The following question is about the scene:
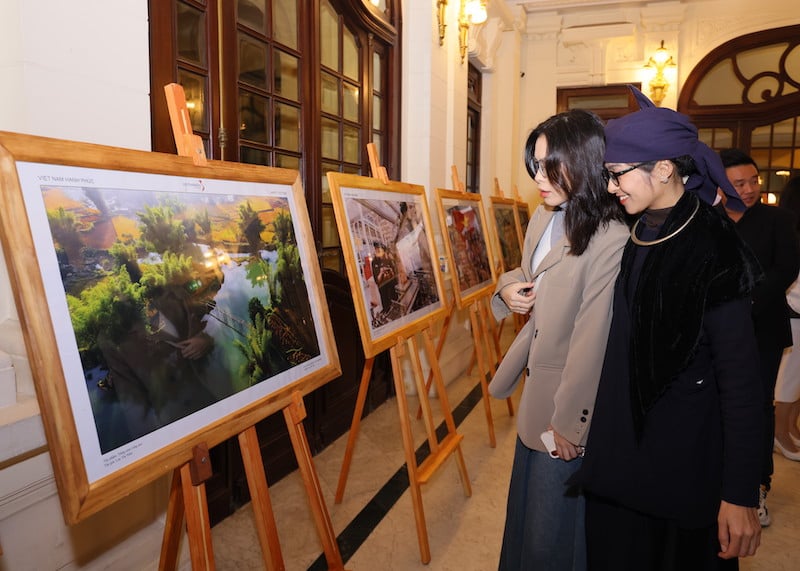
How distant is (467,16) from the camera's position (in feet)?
15.8

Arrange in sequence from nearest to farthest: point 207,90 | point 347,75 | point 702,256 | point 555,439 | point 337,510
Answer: point 702,256
point 555,439
point 207,90
point 337,510
point 347,75

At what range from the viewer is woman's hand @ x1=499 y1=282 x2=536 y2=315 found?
5.86ft

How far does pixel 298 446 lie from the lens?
5.36 feet

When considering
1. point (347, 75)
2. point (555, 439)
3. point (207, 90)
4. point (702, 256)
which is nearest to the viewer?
point (702, 256)

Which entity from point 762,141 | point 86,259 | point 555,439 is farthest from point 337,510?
point 762,141

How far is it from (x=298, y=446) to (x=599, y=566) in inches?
34.8

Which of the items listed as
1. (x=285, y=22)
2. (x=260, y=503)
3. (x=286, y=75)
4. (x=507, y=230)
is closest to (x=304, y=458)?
(x=260, y=503)

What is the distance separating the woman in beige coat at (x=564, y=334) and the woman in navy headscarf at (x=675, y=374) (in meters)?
0.07

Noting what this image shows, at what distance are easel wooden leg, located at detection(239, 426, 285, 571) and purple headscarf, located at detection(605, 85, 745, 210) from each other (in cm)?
115

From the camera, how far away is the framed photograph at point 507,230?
4.61 meters

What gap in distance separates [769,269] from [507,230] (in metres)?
2.45

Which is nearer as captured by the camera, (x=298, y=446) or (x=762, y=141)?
(x=298, y=446)

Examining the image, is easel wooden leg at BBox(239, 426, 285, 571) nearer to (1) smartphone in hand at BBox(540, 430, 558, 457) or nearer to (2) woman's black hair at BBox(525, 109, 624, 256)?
(1) smartphone in hand at BBox(540, 430, 558, 457)

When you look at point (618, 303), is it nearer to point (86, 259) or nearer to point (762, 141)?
point (86, 259)
